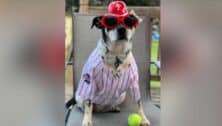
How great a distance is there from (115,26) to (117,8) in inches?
6.7

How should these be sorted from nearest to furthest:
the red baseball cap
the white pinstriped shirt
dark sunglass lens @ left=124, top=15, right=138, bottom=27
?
the red baseball cap
dark sunglass lens @ left=124, top=15, right=138, bottom=27
the white pinstriped shirt

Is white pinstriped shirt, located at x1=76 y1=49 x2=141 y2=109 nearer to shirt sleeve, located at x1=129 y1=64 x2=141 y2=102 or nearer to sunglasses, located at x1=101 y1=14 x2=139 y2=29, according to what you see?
shirt sleeve, located at x1=129 y1=64 x2=141 y2=102

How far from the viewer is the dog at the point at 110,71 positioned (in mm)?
1679

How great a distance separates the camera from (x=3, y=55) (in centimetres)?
74

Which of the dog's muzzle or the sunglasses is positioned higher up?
the sunglasses

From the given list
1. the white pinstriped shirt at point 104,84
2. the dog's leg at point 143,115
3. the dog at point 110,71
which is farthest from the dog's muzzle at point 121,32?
the dog's leg at point 143,115

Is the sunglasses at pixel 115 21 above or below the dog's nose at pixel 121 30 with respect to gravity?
above

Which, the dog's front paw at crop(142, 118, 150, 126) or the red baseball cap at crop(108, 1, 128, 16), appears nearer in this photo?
the red baseball cap at crop(108, 1, 128, 16)

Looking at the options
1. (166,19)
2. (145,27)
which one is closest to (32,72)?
(166,19)

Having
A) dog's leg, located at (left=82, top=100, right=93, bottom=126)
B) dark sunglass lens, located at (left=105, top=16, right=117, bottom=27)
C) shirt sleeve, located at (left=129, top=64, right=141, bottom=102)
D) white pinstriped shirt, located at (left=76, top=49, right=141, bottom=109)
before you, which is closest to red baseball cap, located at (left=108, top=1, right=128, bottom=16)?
dark sunglass lens, located at (left=105, top=16, right=117, bottom=27)

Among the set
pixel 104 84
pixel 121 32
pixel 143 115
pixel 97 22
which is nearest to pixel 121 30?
pixel 121 32

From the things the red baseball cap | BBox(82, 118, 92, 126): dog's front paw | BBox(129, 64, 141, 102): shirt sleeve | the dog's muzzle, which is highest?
the red baseball cap

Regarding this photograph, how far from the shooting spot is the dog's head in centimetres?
164

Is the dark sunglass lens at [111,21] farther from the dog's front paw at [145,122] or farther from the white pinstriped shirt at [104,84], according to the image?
the dog's front paw at [145,122]
